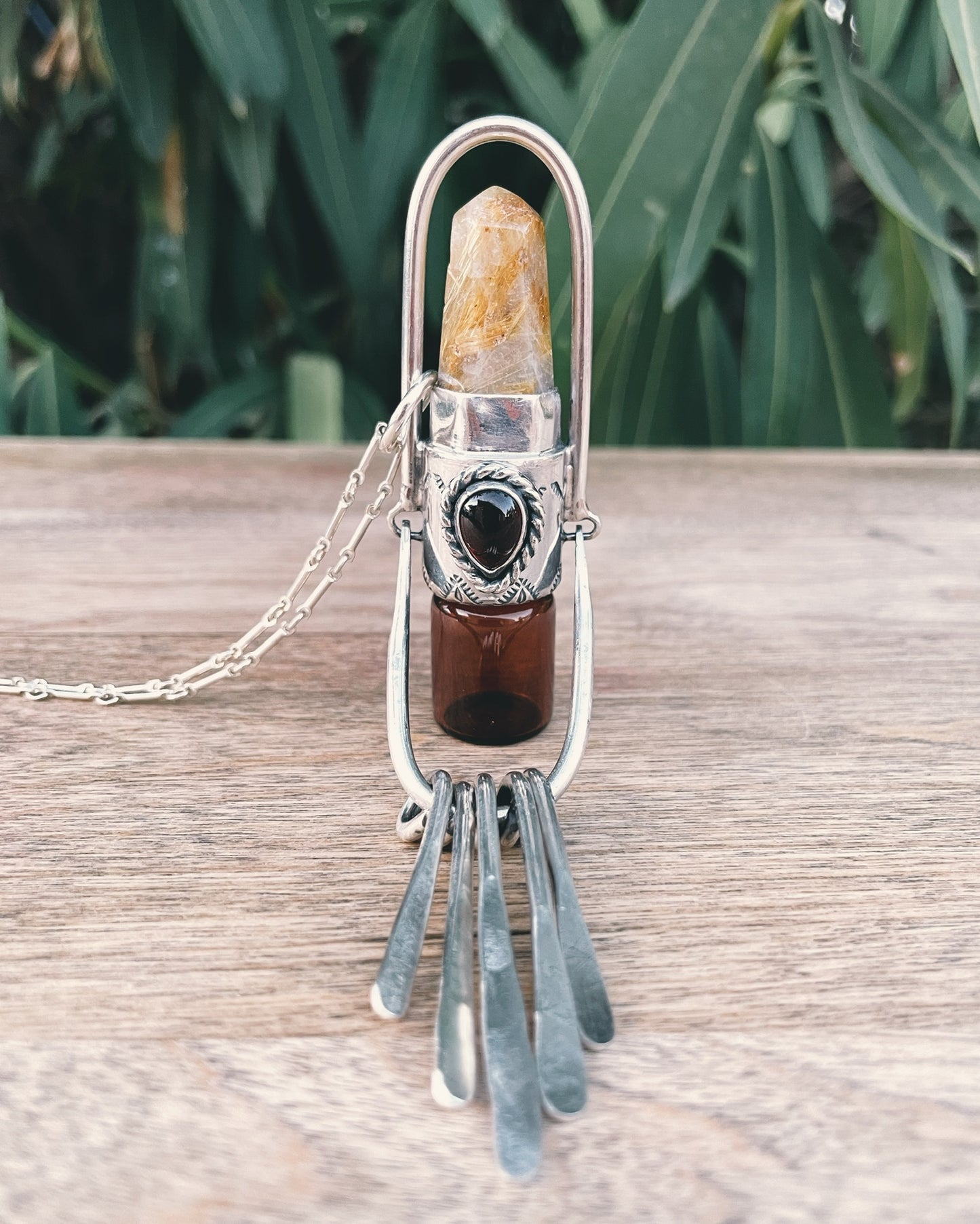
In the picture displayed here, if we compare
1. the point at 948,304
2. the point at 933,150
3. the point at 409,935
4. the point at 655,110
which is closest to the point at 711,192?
the point at 655,110

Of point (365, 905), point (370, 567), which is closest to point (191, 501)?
point (370, 567)

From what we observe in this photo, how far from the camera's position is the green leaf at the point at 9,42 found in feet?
3.55

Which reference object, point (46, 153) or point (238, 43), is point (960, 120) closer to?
point (238, 43)

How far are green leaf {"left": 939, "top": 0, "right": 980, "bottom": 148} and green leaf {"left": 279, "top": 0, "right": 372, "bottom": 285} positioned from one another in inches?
23.4

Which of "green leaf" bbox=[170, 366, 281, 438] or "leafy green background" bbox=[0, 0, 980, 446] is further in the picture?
"green leaf" bbox=[170, 366, 281, 438]

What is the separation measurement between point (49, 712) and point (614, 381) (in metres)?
0.75

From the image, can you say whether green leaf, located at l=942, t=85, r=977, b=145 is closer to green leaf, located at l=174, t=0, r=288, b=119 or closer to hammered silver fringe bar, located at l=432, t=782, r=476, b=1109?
green leaf, located at l=174, t=0, r=288, b=119

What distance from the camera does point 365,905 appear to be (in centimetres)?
42

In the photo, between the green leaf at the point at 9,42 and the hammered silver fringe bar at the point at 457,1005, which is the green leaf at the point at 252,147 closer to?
the green leaf at the point at 9,42

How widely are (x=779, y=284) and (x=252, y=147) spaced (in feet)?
1.89

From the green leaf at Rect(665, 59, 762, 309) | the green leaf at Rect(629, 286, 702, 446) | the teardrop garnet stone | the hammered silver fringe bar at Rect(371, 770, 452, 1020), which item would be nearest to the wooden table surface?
the hammered silver fringe bar at Rect(371, 770, 452, 1020)

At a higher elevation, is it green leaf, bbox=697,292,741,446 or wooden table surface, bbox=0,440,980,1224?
green leaf, bbox=697,292,741,446

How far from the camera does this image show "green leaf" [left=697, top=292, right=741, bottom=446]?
4.05 ft

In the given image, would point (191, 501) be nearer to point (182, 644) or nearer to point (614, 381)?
point (182, 644)
